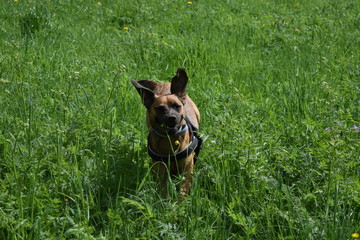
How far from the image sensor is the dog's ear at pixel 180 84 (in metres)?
3.84

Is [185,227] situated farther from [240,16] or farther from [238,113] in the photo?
[240,16]

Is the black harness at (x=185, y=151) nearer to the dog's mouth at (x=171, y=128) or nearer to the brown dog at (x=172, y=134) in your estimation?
the brown dog at (x=172, y=134)

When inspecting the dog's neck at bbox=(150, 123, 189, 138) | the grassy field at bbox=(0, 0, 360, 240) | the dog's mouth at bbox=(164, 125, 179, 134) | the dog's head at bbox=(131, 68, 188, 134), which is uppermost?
the dog's head at bbox=(131, 68, 188, 134)

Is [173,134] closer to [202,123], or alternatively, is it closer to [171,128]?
[171,128]

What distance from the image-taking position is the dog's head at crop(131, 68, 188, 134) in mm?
3564

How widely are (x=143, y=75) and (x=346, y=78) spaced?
6.97 feet

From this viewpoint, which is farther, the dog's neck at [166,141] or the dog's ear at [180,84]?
the dog's ear at [180,84]

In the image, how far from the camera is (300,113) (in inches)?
183

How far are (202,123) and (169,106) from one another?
3.70 feet

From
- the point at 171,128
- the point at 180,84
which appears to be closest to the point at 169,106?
the point at 171,128

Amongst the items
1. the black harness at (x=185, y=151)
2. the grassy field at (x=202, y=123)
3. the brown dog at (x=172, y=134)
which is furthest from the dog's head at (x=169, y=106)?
the grassy field at (x=202, y=123)

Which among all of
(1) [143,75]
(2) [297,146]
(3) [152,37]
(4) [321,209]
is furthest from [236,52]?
(4) [321,209]

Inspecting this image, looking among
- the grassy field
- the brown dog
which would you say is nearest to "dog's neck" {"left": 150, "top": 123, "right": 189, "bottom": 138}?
the brown dog

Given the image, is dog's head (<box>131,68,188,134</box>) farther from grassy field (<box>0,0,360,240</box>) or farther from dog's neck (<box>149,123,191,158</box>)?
grassy field (<box>0,0,360,240</box>)
